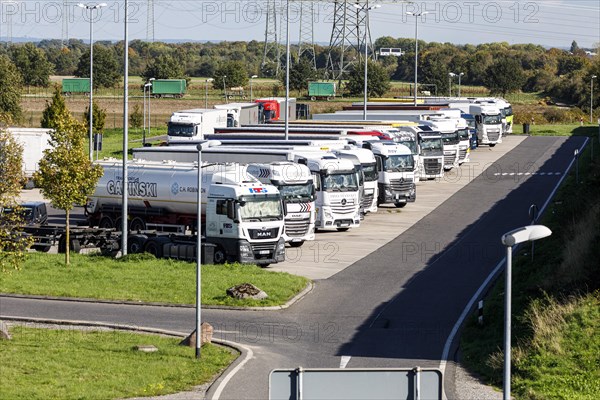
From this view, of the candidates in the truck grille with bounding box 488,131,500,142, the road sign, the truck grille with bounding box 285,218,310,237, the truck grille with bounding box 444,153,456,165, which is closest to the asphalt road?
the truck grille with bounding box 285,218,310,237

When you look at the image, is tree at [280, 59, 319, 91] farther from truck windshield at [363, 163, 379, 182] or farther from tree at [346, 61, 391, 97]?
truck windshield at [363, 163, 379, 182]

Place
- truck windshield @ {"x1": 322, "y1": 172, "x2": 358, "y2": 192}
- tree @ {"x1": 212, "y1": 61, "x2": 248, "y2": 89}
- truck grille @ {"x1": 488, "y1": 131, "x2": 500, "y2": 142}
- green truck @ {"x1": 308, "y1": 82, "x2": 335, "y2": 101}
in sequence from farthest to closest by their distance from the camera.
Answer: tree @ {"x1": 212, "y1": 61, "x2": 248, "y2": 89}, green truck @ {"x1": 308, "y1": 82, "x2": 335, "y2": 101}, truck grille @ {"x1": 488, "y1": 131, "x2": 500, "y2": 142}, truck windshield @ {"x1": 322, "y1": 172, "x2": 358, "y2": 192}

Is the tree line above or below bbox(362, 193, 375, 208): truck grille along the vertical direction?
above

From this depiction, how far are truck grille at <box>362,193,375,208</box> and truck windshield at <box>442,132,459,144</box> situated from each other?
17.3 meters

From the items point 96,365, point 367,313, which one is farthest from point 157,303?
point 96,365

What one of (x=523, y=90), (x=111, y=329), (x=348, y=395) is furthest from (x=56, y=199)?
(x=523, y=90)

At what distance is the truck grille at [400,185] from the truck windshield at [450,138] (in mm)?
13748

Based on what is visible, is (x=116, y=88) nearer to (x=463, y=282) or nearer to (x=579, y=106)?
(x=579, y=106)

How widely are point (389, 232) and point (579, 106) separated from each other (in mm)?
84461

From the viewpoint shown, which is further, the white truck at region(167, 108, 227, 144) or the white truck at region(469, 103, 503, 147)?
the white truck at region(469, 103, 503, 147)

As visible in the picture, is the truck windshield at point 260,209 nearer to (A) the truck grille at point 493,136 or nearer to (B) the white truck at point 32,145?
(B) the white truck at point 32,145

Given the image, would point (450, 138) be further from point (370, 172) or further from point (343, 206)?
point (343, 206)

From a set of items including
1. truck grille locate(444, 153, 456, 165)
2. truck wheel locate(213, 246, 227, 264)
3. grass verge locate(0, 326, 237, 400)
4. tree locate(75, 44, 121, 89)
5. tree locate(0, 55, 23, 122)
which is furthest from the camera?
tree locate(75, 44, 121, 89)

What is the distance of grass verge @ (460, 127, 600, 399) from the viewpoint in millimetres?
22016
